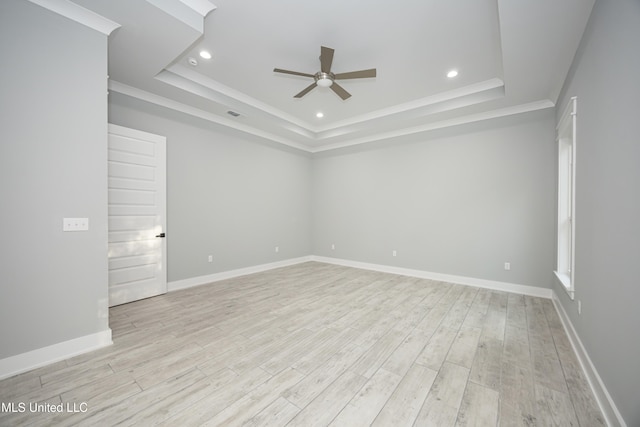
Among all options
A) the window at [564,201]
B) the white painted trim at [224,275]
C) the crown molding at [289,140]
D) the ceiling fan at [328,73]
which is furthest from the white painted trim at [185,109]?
the window at [564,201]

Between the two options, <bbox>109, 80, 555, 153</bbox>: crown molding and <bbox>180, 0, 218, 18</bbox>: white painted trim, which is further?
<bbox>109, 80, 555, 153</bbox>: crown molding

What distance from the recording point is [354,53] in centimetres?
288

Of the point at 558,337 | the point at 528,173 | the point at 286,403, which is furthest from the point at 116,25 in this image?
the point at 528,173

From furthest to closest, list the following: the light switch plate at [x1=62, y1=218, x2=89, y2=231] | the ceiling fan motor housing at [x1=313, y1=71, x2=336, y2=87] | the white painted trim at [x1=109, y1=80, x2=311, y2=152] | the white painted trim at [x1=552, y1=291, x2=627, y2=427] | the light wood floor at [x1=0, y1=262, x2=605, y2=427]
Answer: the white painted trim at [x1=109, y1=80, x2=311, y2=152], the ceiling fan motor housing at [x1=313, y1=71, x2=336, y2=87], the light switch plate at [x1=62, y1=218, x2=89, y2=231], the light wood floor at [x1=0, y1=262, x2=605, y2=427], the white painted trim at [x1=552, y1=291, x2=627, y2=427]

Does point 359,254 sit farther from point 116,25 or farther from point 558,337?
point 116,25

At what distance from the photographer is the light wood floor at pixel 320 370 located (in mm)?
1516

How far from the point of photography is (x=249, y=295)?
146 inches

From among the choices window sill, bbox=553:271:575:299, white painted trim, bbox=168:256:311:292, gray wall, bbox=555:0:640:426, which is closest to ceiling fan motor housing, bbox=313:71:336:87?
gray wall, bbox=555:0:640:426

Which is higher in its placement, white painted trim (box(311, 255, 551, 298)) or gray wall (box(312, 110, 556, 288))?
gray wall (box(312, 110, 556, 288))

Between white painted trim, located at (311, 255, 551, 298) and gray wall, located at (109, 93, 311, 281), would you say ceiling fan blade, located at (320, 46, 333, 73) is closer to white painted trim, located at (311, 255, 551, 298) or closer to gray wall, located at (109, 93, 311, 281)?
gray wall, located at (109, 93, 311, 281)

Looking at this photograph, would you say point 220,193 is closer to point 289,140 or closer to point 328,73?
point 289,140

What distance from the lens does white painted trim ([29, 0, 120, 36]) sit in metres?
1.99

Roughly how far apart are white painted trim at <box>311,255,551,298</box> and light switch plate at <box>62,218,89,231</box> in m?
4.79

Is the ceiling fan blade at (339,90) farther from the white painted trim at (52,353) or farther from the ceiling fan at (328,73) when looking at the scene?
the white painted trim at (52,353)
